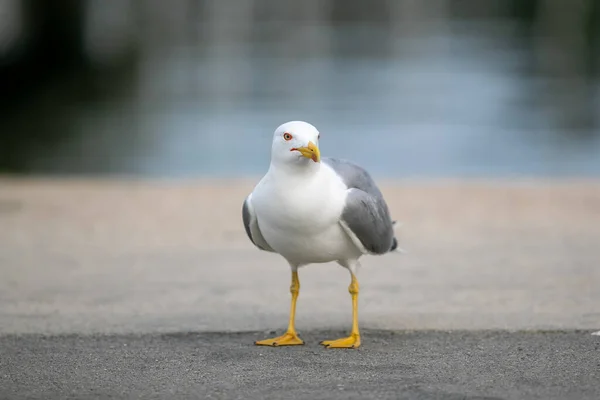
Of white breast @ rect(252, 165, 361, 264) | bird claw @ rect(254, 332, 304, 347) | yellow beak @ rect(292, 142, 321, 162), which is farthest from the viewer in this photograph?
bird claw @ rect(254, 332, 304, 347)

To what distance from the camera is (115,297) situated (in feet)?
23.3

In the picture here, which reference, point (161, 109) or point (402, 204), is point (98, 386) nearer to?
point (402, 204)

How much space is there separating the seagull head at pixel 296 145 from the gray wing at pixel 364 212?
32 centimetres

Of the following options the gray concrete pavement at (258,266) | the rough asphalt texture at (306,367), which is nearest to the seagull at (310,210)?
the rough asphalt texture at (306,367)

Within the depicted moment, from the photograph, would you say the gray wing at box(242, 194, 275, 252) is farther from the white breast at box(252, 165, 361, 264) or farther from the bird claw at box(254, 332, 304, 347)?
the bird claw at box(254, 332, 304, 347)

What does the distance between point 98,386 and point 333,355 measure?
1234 millimetres

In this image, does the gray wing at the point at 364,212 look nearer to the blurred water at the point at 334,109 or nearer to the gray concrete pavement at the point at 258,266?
the gray concrete pavement at the point at 258,266

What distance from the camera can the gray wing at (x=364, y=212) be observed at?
5664mm

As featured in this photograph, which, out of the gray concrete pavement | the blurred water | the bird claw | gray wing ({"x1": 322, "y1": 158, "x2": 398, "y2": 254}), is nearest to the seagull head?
gray wing ({"x1": 322, "y1": 158, "x2": 398, "y2": 254})

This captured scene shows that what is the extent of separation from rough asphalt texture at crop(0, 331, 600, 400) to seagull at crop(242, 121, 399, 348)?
12.2 inches

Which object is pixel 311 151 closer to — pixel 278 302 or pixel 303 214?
pixel 303 214

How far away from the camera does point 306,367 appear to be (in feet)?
17.4

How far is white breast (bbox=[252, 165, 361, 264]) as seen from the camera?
217 inches

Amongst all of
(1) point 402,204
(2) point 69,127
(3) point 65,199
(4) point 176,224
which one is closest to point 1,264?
(4) point 176,224
